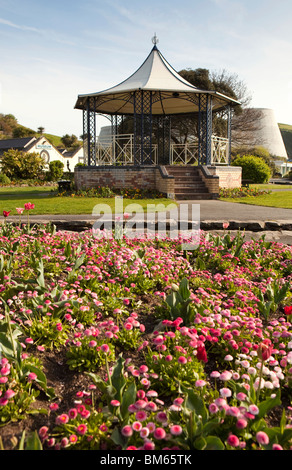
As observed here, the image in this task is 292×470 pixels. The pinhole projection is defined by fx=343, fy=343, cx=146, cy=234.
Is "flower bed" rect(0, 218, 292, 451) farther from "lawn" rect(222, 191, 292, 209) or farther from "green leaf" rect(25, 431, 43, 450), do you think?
"lawn" rect(222, 191, 292, 209)

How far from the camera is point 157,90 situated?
14.7 meters

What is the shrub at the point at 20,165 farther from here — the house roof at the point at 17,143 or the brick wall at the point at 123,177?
the house roof at the point at 17,143

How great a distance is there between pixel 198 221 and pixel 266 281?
9.38 ft

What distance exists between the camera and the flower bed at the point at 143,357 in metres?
1.75

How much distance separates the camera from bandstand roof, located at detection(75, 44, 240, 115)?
597 inches

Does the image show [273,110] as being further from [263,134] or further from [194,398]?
[194,398]

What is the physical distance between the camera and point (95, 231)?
5.77 meters

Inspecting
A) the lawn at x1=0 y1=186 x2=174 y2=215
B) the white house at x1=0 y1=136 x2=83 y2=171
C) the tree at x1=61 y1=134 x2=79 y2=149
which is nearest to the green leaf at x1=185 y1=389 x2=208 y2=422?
the lawn at x1=0 y1=186 x2=174 y2=215

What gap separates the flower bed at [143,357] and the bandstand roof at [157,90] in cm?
1223

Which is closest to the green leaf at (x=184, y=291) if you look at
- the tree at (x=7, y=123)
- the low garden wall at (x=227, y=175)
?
the low garden wall at (x=227, y=175)

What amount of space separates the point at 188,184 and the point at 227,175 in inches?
113

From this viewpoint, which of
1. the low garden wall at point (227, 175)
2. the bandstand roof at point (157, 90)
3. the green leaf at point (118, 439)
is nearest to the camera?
the green leaf at point (118, 439)

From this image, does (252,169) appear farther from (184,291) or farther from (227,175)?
(184,291)
